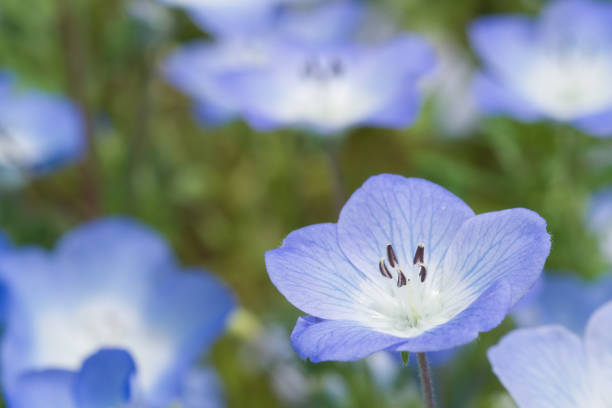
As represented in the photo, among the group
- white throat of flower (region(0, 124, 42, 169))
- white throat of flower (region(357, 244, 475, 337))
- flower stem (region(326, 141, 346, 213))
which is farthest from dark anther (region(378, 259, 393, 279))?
white throat of flower (region(0, 124, 42, 169))

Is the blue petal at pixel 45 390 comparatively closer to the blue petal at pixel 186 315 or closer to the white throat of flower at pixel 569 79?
the blue petal at pixel 186 315

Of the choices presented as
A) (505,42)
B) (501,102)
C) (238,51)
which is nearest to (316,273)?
(501,102)

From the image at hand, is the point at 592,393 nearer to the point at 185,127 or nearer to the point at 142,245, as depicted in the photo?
the point at 142,245

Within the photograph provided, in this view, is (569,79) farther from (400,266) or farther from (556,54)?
(400,266)

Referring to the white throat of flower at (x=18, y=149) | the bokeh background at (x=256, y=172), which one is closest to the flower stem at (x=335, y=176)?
the bokeh background at (x=256, y=172)

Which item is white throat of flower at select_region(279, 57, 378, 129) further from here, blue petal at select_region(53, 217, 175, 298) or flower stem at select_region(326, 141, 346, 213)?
blue petal at select_region(53, 217, 175, 298)

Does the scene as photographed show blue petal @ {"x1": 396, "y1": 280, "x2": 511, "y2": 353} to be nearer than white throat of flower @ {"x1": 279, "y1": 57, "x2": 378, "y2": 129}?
Yes
